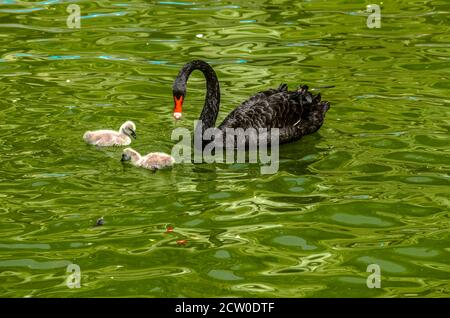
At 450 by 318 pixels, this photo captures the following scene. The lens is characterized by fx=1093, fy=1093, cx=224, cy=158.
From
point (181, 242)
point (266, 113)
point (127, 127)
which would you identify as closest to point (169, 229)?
point (181, 242)

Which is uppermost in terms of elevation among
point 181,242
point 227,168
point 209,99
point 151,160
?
point 209,99

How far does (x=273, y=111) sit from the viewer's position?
10023 mm

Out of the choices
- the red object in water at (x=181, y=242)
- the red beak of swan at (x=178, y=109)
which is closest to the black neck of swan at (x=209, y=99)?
Answer: the red beak of swan at (x=178, y=109)

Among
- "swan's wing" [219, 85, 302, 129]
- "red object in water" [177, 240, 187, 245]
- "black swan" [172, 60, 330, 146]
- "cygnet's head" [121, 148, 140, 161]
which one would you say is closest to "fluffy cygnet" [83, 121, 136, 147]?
"cygnet's head" [121, 148, 140, 161]

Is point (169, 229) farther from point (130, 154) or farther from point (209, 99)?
point (209, 99)

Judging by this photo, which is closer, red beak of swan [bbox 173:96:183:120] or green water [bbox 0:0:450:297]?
green water [bbox 0:0:450:297]

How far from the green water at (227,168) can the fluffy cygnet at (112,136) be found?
9 centimetres

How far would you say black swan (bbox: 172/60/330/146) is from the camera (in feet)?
32.6

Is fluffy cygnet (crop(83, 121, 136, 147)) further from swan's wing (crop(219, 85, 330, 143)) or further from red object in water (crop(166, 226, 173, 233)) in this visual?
red object in water (crop(166, 226, 173, 233))

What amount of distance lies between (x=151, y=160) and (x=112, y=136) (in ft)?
2.34

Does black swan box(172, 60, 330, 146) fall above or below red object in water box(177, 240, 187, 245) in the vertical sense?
above

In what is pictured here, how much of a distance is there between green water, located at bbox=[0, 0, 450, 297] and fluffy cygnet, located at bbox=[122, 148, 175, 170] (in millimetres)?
92

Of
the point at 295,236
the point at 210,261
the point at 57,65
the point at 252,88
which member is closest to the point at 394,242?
the point at 295,236

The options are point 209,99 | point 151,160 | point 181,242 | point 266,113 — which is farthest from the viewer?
point 209,99
